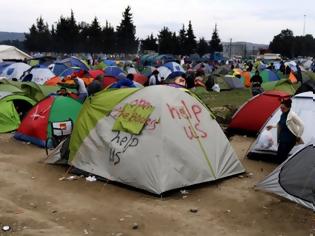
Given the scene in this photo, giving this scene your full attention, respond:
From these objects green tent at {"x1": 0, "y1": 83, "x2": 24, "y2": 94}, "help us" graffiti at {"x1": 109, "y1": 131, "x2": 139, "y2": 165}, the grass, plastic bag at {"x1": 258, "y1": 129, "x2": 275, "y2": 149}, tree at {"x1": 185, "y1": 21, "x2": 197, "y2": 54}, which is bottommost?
the grass

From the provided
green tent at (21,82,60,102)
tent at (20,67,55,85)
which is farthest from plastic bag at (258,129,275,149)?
tent at (20,67,55,85)

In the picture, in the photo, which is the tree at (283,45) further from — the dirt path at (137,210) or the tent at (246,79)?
the dirt path at (137,210)

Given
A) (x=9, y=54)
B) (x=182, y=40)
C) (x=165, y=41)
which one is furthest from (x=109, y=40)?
(x=9, y=54)

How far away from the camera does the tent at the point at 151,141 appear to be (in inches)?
300

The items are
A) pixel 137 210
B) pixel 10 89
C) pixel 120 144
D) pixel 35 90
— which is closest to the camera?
pixel 137 210

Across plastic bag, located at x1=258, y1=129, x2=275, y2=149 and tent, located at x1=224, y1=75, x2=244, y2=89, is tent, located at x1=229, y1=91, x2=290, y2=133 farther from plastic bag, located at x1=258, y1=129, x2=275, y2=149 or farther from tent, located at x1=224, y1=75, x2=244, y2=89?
tent, located at x1=224, y1=75, x2=244, y2=89

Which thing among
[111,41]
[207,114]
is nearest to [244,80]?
[207,114]

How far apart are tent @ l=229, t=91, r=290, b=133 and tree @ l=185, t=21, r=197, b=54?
57748 millimetres

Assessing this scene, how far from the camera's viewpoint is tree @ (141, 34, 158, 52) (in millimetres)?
72062

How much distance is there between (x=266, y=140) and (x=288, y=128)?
1313 millimetres

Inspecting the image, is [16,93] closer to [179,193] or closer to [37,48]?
[179,193]

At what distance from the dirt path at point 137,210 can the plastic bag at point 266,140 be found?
1.13 metres

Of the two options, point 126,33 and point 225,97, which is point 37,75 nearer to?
point 225,97

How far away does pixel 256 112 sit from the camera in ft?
38.7
